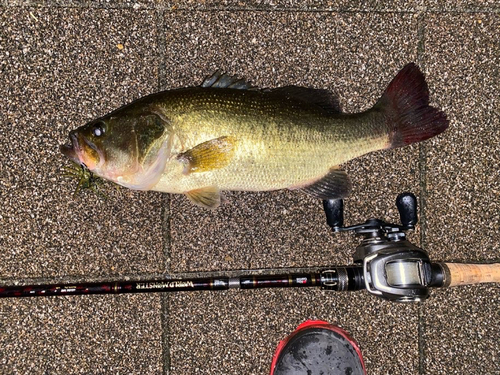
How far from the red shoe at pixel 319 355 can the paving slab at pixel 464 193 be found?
560 mm

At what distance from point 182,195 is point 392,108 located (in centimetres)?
133

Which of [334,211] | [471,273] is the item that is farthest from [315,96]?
[471,273]

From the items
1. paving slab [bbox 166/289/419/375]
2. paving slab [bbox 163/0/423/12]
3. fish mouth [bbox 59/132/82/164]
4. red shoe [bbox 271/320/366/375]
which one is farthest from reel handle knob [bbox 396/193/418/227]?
fish mouth [bbox 59/132/82/164]

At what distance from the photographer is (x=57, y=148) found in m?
2.47

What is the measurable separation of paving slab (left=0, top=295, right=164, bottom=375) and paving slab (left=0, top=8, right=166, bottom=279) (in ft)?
0.63

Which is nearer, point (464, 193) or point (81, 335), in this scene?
point (81, 335)

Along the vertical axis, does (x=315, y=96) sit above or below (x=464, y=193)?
above

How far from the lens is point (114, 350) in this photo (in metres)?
2.50

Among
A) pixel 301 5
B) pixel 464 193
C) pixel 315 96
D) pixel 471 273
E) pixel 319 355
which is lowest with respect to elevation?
pixel 319 355

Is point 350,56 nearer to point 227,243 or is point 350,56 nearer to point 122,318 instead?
point 227,243

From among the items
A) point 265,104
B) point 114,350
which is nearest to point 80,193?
point 114,350

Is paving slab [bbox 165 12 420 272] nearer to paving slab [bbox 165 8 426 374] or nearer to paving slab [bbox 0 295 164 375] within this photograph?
paving slab [bbox 165 8 426 374]

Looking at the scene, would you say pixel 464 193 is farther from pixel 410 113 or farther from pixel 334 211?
pixel 334 211

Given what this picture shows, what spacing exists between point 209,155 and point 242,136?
202 millimetres
